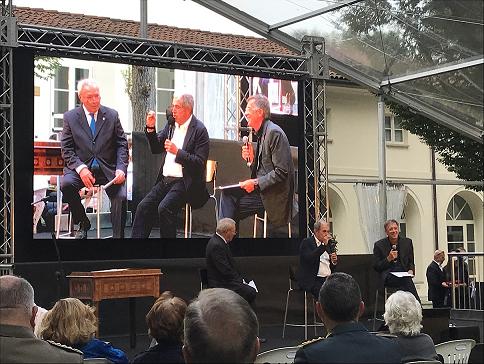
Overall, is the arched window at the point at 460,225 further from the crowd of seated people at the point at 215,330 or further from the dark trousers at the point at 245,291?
the crowd of seated people at the point at 215,330

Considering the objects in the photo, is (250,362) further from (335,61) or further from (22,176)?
(335,61)

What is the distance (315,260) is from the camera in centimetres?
948

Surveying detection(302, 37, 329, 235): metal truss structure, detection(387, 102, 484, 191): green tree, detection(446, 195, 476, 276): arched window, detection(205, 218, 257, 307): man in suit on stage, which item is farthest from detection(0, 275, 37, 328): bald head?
detection(446, 195, 476, 276): arched window

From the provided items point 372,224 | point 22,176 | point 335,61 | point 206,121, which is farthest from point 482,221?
point 22,176

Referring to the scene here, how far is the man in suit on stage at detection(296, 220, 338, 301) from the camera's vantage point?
30.6 ft

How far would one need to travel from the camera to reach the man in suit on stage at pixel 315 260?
9.33 metres

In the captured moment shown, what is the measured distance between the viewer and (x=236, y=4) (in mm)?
12289

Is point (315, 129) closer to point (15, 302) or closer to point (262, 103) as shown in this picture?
point (262, 103)

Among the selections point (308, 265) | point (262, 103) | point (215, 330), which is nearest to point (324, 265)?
point (308, 265)

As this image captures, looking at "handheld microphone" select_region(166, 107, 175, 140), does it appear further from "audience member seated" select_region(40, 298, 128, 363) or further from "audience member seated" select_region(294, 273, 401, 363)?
"audience member seated" select_region(294, 273, 401, 363)

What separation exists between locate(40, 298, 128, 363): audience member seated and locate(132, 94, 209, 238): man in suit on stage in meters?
7.08

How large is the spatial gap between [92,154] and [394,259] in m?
4.25

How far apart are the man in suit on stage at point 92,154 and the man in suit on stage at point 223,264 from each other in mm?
2217

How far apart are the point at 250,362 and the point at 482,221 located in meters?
24.1
